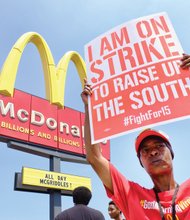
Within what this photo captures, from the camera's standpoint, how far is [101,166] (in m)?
1.68

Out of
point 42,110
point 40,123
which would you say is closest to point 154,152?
point 40,123

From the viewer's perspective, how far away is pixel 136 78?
5.84 ft

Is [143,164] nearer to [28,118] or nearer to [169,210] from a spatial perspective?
[169,210]

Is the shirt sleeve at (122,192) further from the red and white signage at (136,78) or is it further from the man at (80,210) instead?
the man at (80,210)

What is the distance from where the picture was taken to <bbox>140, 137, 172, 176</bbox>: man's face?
5.21 feet

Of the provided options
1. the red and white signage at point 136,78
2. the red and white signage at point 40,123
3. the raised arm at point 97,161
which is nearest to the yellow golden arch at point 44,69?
the red and white signage at point 40,123

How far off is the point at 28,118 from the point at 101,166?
480 inches

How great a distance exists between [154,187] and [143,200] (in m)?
0.12

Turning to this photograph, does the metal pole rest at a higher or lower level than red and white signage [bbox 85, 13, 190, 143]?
higher

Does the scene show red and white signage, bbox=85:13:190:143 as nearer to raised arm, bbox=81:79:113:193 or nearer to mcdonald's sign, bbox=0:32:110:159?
raised arm, bbox=81:79:113:193

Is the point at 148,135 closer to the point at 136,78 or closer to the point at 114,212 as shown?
the point at 136,78

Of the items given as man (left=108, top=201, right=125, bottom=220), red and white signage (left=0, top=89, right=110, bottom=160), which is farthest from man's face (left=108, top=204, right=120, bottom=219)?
red and white signage (left=0, top=89, right=110, bottom=160)

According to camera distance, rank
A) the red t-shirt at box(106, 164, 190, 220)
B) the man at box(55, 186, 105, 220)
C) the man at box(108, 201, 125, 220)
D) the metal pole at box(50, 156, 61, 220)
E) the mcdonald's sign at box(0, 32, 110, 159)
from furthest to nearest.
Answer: the metal pole at box(50, 156, 61, 220), the mcdonald's sign at box(0, 32, 110, 159), the man at box(108, 201, 125, 220), the man at box(55, 186, 105, 220), the red t-shirt at box(106, 164, 190, 220)

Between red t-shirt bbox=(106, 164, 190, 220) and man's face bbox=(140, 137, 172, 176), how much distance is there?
0.32 feet
